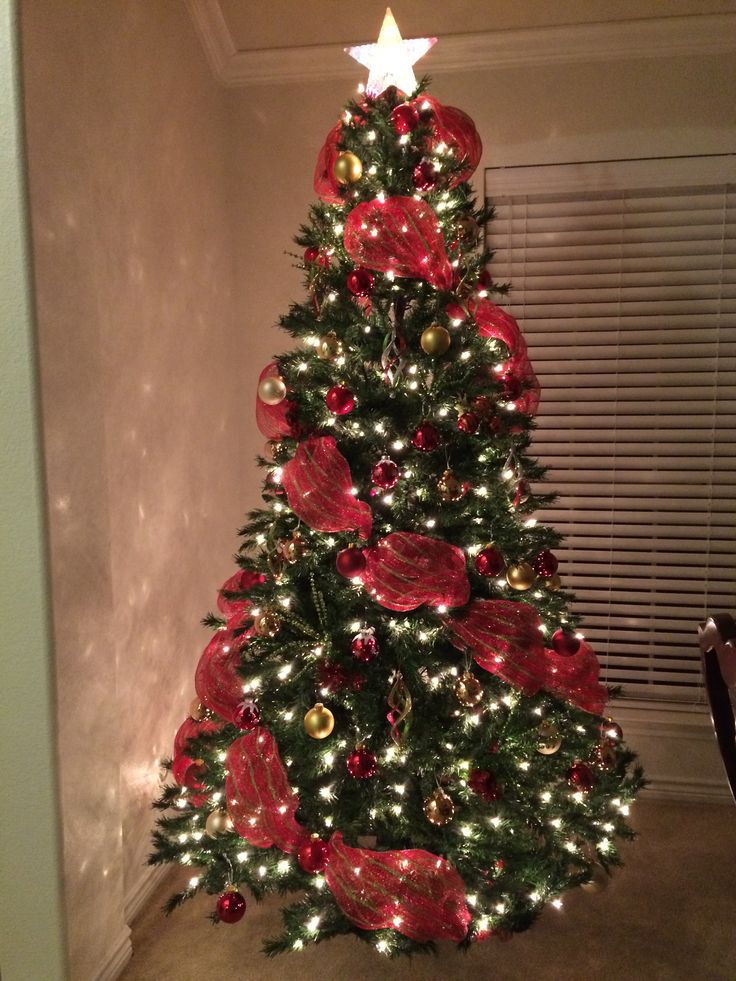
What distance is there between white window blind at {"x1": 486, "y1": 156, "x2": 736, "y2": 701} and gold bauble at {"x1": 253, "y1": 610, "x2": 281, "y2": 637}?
139 cm

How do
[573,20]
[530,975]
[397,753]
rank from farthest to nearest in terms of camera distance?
1. [573,20]
2. [530,975]
3. [397,753]

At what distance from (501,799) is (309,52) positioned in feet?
8.03

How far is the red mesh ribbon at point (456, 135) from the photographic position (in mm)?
1898

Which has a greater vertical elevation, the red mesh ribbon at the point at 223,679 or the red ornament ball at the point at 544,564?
the red ornament ball at the point at 544,564

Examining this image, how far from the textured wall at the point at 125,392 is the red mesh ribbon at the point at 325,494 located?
501mm

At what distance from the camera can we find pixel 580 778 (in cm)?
198

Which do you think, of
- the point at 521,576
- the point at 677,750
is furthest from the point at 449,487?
the point at 677,750

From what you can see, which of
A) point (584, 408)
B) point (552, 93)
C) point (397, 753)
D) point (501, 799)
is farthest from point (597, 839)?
point (552, 93)

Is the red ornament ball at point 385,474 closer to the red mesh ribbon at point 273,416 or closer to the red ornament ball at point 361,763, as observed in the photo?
the red mesh ribbon at point 273,416

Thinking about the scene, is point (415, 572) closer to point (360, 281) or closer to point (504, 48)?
point (360, 281)

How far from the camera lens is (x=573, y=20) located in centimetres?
259

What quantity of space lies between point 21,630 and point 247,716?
21.2 inches

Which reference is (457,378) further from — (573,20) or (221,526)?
(573,20)

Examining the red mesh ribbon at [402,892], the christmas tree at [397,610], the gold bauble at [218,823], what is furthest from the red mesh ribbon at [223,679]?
the red mesh ribbon at [402,892]
